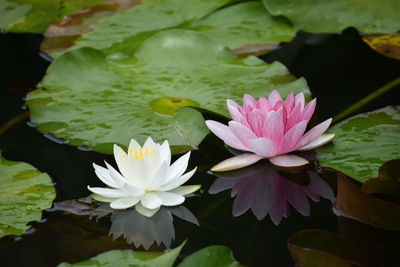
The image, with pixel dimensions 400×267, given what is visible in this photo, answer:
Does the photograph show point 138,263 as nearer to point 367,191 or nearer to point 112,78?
point 367,191

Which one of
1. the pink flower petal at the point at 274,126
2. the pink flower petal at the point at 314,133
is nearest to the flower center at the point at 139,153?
the pink flower petal at the point at 274,126

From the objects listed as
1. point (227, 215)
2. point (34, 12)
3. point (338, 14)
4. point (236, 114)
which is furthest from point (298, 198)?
point (34, 12)

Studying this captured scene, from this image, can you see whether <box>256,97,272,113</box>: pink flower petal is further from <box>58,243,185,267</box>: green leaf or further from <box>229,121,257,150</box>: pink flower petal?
<box>58,243,185,267</box>: green leaf

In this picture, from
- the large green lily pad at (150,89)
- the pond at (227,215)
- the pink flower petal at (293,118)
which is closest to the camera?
the pond at (227,215)

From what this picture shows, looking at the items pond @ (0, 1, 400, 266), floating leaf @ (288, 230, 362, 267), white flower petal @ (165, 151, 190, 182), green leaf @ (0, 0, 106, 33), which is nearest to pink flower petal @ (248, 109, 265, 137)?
pond @ (0, 1, 400, 266)

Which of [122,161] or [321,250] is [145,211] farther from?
[321,250]

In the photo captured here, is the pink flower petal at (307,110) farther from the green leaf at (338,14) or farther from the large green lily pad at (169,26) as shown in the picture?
the green leaf at (338,14)

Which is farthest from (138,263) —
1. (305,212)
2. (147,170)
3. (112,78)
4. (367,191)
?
(112,78)
